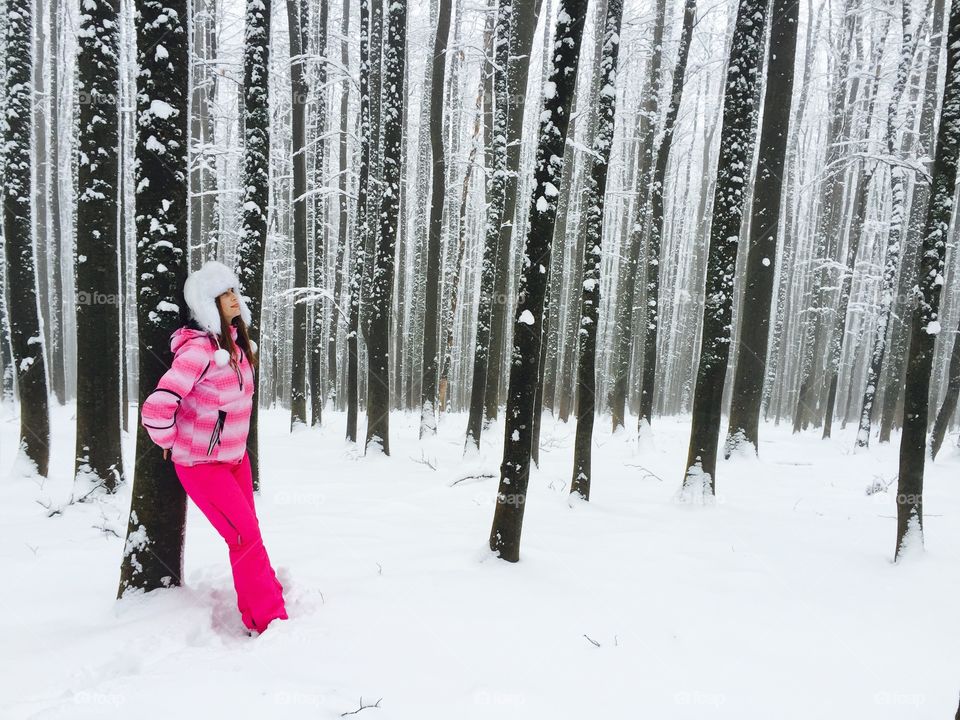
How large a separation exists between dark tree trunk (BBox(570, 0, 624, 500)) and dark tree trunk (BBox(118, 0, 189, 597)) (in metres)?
4.22

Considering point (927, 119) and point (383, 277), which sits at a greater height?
point (927, 119)

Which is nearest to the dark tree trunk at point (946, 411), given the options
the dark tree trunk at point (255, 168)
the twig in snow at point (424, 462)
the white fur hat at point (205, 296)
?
the twig in snow at point (424, 462)

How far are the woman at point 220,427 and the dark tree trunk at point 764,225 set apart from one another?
819 cm

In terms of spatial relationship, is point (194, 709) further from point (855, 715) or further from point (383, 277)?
point (383, 277)

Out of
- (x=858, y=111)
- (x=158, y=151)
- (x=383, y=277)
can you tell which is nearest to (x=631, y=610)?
(x=158, y=151)

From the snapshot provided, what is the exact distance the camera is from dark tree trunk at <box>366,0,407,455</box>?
30.7 feet

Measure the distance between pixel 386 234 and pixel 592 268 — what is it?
4.70m

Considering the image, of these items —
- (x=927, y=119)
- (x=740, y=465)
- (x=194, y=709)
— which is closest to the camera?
(x=194, y=709)

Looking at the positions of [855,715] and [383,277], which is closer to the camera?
[855,715]

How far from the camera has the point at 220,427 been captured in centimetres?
311

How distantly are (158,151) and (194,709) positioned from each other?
3.18m

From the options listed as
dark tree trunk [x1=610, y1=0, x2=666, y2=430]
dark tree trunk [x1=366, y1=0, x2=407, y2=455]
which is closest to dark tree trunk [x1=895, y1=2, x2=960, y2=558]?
dark tree trunk [x1=366, y1=0, x2=407, y2=455]

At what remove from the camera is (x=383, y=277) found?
975cm

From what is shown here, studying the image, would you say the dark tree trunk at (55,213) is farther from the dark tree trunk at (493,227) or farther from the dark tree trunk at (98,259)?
the dark tree trunk at (493,227)
